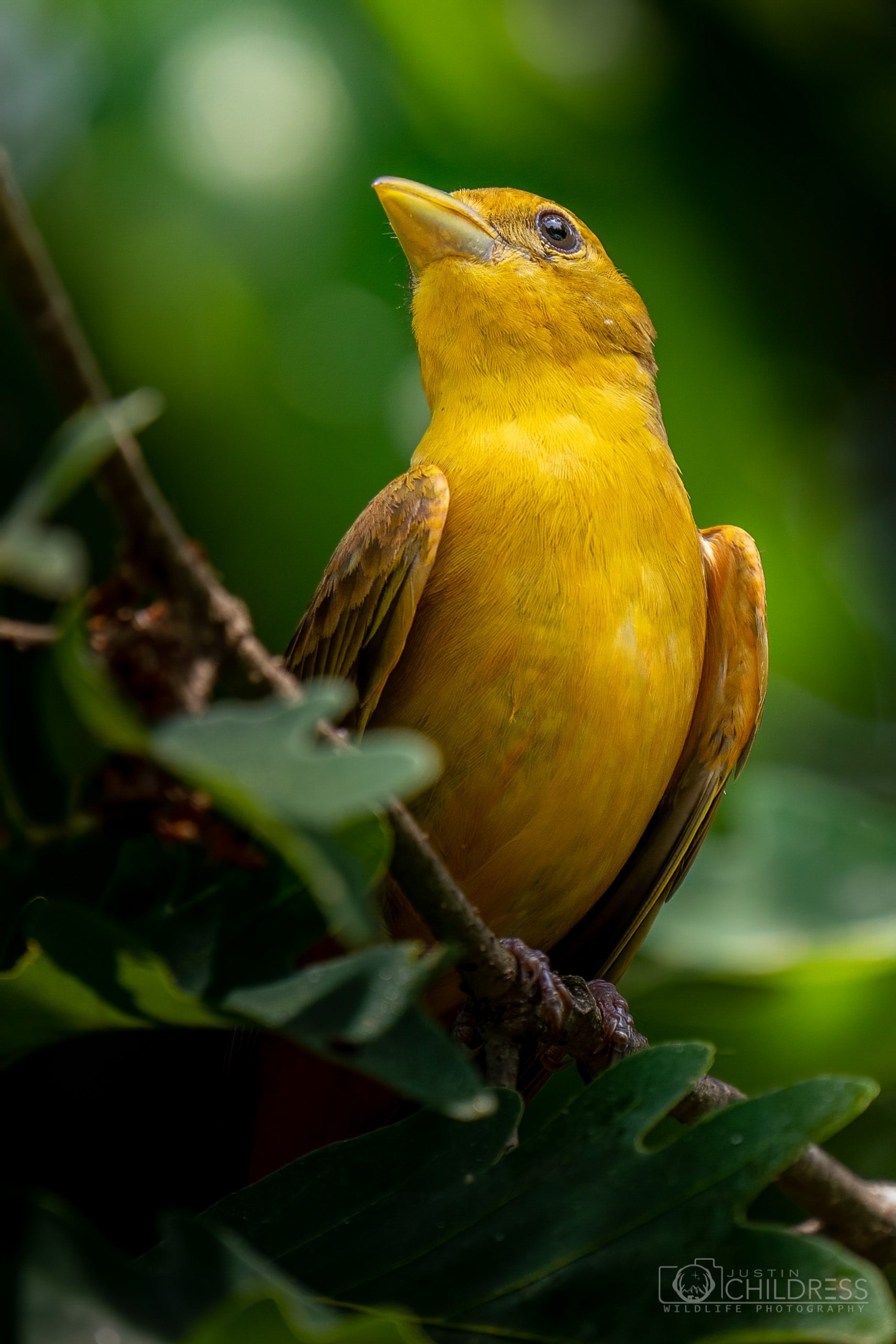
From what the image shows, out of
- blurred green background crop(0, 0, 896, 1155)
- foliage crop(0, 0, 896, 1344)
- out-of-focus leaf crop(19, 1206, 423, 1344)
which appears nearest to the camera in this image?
out-of-focus leaf crop(19, 1206, 423, 1344)

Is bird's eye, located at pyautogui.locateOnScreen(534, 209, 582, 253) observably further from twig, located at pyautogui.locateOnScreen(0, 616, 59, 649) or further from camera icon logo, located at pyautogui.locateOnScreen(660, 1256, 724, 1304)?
camera icon logo, located at pyautogui.locateOnScreen(660, 1256, 724, 1304)

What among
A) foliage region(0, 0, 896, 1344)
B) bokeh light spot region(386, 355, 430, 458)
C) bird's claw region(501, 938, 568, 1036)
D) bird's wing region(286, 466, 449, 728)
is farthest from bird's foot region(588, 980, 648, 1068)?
bokeh light spot region(386, 355, 430, 458)

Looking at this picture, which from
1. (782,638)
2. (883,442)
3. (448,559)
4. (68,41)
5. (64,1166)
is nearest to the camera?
(64,1166)

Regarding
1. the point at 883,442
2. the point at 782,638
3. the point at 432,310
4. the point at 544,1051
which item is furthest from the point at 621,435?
the point at 883,442

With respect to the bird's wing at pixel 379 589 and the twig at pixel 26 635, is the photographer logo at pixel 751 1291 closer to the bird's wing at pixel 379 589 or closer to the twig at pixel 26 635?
the twig at pixel 26 635

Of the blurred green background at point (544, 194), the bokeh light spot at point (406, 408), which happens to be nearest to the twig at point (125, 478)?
the blurred green background at point (544, 194)

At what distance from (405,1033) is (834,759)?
13.4ft

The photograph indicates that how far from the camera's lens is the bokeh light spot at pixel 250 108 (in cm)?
478

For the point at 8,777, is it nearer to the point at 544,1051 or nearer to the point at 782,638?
the point at 544,1051

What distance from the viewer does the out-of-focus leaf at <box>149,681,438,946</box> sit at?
3.82 feet

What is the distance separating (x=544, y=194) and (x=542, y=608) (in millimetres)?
2758

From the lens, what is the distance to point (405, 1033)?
1456 mm

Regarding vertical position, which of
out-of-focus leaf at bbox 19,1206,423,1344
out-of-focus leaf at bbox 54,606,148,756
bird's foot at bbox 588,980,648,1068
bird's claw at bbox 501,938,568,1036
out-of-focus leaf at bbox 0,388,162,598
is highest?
out-of-focus leaf at bbox 0,388,162,598

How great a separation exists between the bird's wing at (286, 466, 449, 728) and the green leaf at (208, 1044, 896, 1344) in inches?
49.7
